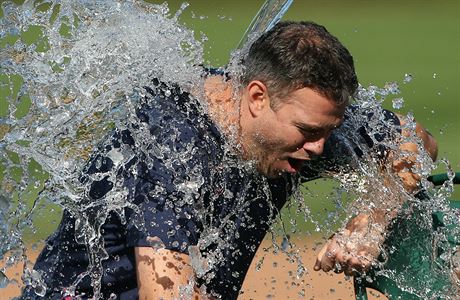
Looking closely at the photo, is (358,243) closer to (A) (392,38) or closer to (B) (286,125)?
(B) (286,125)

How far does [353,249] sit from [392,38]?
13.4 ft

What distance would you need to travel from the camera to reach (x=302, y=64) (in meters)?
2.81

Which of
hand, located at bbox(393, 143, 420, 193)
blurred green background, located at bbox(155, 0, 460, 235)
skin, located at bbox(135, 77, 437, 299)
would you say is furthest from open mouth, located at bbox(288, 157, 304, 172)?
Result: blurred green background, located at bbox(155, 0, 460, 235)

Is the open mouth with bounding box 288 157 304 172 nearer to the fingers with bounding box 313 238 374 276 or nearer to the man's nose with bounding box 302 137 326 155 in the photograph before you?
the man's nose with bounding box 302 137 326 155

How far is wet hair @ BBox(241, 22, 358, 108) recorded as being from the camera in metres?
2.80

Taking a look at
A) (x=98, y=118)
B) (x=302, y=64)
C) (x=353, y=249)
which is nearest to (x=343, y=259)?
(x=353, y=249)

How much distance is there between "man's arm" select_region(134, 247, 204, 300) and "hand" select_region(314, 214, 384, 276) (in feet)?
1.98

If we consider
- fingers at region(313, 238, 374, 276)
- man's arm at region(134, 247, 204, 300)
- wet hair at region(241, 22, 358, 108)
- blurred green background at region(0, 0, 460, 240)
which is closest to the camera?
man's arm at region(134, 247, 204, 300)

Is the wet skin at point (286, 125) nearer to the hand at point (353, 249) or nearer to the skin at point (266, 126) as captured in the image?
the skin at point (266, 126)

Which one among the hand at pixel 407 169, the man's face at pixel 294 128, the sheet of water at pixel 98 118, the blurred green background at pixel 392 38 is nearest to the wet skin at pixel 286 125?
the man's face at pixel 294 128

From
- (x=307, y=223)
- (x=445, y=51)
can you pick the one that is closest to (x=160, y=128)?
(x=307, y=223)

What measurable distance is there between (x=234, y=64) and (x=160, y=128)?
0.36m

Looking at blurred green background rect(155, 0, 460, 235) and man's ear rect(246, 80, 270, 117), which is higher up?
man's ear rect(246, 80, 270, 117)

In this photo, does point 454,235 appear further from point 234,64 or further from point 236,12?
point 236,12
